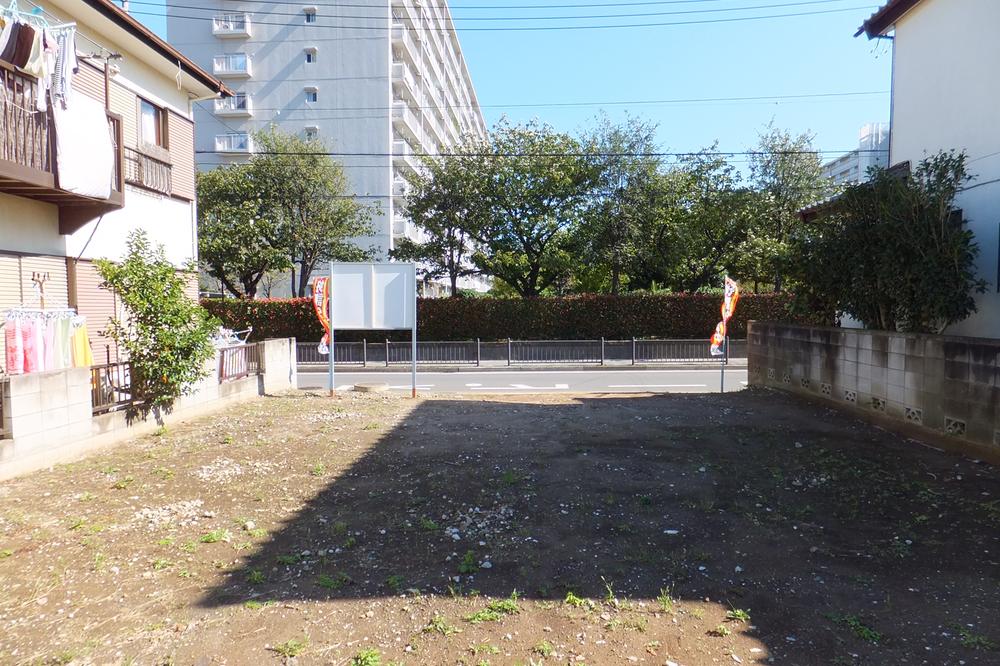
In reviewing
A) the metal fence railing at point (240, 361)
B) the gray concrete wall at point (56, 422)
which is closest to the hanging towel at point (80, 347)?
the gray concrete wall at point (56, 422)

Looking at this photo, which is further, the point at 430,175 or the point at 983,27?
the point at 430,175

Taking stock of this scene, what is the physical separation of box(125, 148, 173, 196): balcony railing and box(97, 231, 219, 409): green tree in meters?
3.18

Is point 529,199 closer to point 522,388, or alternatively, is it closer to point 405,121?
point 522,388

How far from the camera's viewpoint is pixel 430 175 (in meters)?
26.8

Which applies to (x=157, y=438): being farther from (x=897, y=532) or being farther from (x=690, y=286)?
(x=690, y=286)

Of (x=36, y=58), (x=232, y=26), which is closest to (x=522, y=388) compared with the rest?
(x=36, y=58)

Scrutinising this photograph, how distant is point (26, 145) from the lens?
7.96 meters

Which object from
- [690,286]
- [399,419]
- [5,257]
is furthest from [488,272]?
[5,257]

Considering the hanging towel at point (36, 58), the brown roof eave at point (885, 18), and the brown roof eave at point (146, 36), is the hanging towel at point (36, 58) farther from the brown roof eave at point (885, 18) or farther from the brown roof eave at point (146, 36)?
the brown roof eave at point (885, 18)

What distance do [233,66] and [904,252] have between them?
4303cm

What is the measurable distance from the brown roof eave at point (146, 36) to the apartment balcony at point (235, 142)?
91.1ft

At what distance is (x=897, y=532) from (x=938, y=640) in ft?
5.21

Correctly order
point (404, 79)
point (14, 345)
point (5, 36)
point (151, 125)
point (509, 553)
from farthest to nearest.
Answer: point (404, 79)
point (151, 125)
point (5, 36)
point (14, 345)
point (509, 553)

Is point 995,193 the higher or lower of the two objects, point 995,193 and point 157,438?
the higher
